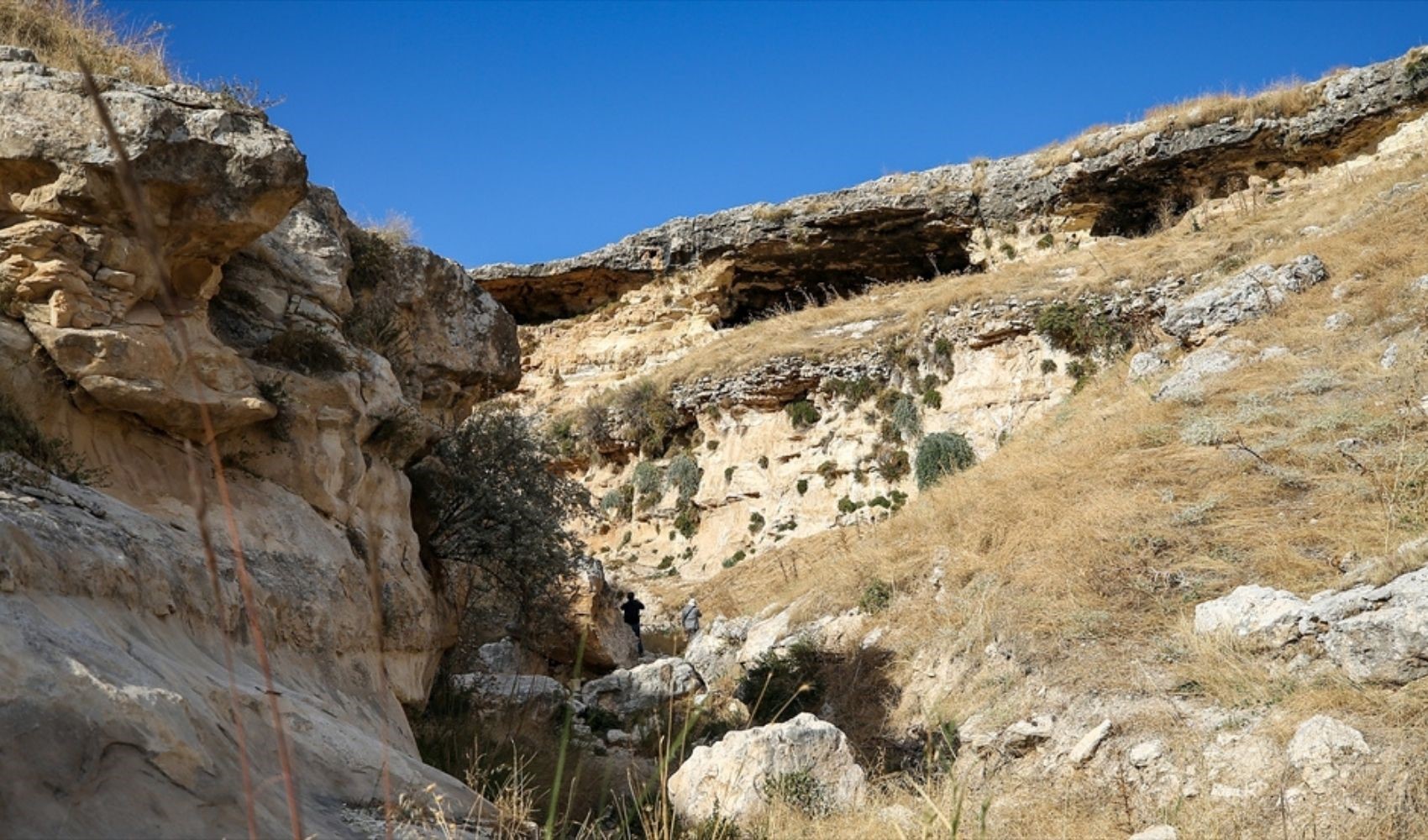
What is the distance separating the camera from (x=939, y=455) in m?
17.5

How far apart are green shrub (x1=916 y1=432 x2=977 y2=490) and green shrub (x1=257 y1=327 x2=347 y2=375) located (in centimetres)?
1131

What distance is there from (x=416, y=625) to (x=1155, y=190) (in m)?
21.2

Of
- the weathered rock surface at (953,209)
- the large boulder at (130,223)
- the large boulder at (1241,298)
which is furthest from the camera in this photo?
the weathered rock surface at (953,209)

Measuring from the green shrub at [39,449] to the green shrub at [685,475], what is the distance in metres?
16.6

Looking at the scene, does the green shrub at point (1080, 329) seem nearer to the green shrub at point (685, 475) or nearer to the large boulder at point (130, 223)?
the green shrub at point (685, 475)

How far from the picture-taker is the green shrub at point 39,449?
4.21 m

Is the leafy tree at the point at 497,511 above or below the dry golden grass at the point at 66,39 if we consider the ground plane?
below

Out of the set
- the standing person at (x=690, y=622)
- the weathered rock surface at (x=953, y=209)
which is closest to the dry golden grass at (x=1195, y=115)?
the weathered rock surface at (x=953, y=209)

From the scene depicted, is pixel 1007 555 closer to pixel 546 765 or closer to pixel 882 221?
pixel 546 765

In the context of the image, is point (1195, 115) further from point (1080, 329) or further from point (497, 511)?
point (497, 511)

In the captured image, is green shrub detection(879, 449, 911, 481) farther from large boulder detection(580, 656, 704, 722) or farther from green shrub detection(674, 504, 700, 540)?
large boulder detection(580, 656, 704, 722)

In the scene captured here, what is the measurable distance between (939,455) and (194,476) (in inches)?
674

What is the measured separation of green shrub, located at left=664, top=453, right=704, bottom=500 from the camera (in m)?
21.4

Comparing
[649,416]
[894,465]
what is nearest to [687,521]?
[649,416]
